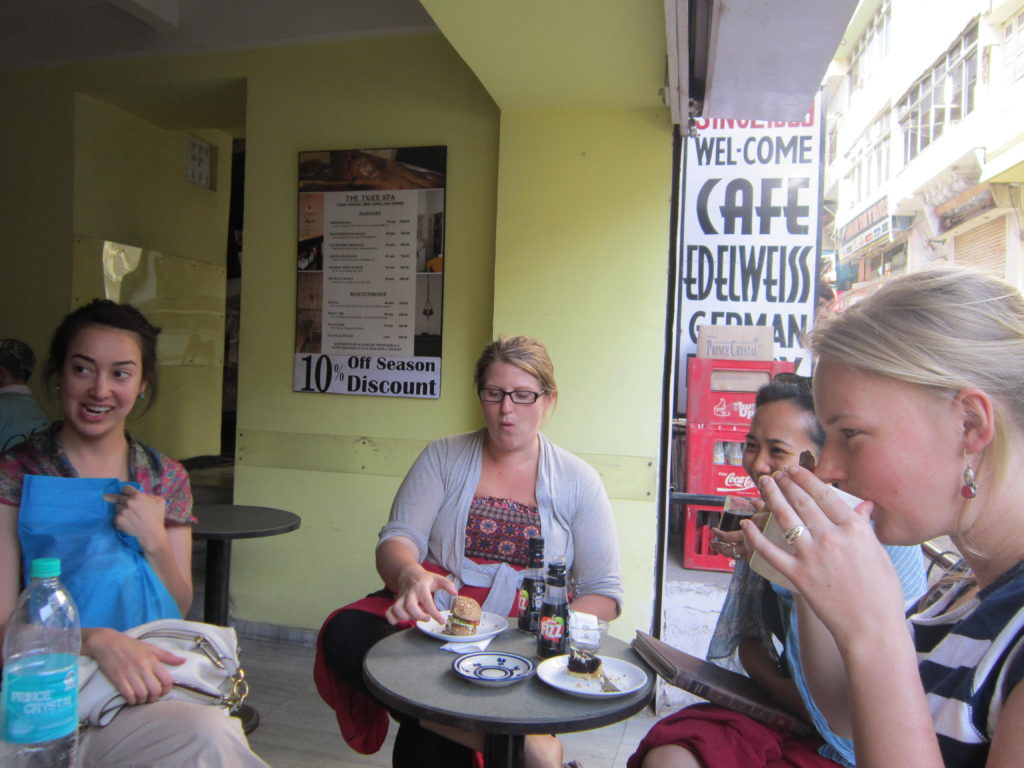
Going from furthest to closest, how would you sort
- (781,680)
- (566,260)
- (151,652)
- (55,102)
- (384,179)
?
(55,102)
(384,179)
(566,260)
(781,680)
(151,652)

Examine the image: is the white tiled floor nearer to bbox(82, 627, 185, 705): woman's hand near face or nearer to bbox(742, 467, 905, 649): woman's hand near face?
bbox(82, 627, 185, 705): woman's hand near face

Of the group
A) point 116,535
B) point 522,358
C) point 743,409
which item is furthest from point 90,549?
point 743,409

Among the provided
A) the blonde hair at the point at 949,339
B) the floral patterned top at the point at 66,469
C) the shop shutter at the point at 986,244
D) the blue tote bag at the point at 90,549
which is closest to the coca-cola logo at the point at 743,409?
the blonde hair at the point at 949,339

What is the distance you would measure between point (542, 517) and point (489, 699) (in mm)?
850

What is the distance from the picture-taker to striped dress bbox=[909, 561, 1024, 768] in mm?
897

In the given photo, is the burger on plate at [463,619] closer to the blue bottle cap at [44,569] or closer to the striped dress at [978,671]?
the blue bottle cap at [44,569]

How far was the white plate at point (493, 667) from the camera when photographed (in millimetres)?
1602

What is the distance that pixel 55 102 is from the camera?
168 inches

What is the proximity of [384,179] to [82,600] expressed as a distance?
2.62 metres

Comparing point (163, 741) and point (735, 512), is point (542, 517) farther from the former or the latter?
point (163, 741)

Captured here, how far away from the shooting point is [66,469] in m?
1.83

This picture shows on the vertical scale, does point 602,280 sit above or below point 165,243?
below

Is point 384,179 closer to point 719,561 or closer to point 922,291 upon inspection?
point 719,561

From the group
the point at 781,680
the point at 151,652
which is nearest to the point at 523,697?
the point at 781,680
